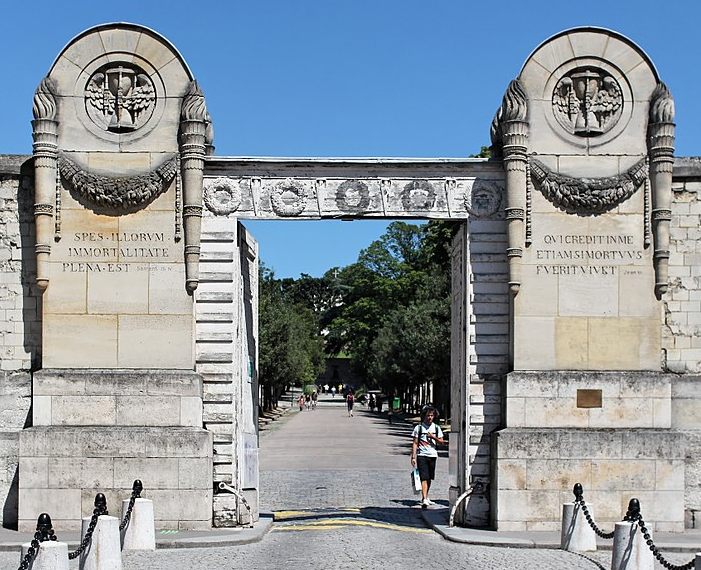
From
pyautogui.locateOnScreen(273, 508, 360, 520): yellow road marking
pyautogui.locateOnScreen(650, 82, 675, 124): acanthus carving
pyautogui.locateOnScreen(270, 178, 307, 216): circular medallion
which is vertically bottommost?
pyautogui.locateOnScreen(273, 508, 360, 520): yellow road marking

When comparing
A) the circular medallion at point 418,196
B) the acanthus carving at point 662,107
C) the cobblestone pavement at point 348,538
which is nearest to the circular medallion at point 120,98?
the circular medallion at point 418,196

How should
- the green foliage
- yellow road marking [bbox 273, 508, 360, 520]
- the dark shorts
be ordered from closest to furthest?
yellow road marking [bbox 273, 508, 360, 520], the dark shorts, the green foliage

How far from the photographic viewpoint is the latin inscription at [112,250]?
17500 millimetres

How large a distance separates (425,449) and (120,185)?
711 cm

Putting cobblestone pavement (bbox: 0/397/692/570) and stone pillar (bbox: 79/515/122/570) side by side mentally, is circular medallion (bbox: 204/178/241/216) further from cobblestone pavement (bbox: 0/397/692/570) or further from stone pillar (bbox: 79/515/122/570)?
stone pillar (bbox: 79/515/122/570)

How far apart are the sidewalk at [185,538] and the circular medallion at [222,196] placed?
4.86 metres

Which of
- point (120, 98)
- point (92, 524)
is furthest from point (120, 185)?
point (92, 524)

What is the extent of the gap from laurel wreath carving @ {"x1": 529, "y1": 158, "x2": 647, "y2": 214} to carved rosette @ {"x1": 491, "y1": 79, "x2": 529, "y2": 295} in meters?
0.29

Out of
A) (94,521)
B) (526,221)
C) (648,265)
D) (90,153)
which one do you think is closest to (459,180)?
(526,221)

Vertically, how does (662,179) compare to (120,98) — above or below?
below

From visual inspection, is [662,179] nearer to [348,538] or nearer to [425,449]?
[425,449]

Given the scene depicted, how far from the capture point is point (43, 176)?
1738 cm

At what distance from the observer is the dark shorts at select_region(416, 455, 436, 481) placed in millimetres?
20219

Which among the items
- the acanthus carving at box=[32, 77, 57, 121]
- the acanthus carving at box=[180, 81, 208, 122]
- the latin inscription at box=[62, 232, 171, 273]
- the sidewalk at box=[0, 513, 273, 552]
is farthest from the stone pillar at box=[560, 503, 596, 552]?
the acanthus carving at box=[32, 77, 57, 121]
